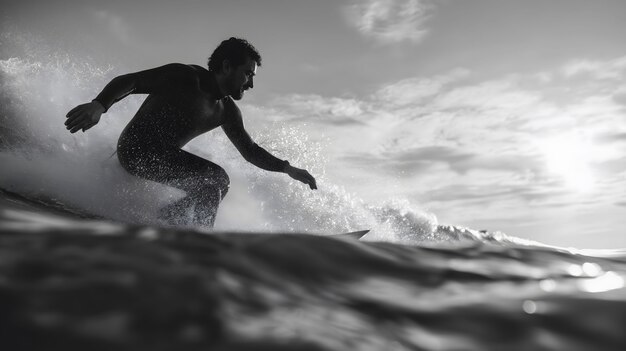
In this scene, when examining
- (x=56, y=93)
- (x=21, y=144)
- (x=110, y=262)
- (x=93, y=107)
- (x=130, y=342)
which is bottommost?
(x=130, y=342)

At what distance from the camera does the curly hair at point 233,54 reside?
14.0 feet

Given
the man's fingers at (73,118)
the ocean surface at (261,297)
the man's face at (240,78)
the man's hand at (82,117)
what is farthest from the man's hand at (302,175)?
the ocean surface at (261,297)

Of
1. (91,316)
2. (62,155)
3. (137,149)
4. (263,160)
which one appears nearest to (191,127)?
(137,149)

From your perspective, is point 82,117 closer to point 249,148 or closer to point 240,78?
point 240,78

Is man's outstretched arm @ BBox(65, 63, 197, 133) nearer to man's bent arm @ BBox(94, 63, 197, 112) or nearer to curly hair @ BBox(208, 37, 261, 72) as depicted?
man's bent arm @ BBox(94, 63, 197, 112)

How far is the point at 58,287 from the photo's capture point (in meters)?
0.95

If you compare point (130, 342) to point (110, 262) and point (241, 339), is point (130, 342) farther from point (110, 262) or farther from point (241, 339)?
point (110, 262)

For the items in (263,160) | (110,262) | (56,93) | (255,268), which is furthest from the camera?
(56,93)

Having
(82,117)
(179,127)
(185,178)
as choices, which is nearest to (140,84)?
(179,127)

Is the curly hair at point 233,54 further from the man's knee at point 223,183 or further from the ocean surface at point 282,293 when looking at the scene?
the ocean surface at point 282,293

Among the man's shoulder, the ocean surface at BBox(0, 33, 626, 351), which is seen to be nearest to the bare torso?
the man's shoulder

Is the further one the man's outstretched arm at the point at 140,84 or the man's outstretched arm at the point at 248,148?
the man's outstretched arm at the point at 248,148

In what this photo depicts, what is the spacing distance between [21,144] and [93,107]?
189 centimetres

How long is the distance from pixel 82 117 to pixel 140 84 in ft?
2.37
